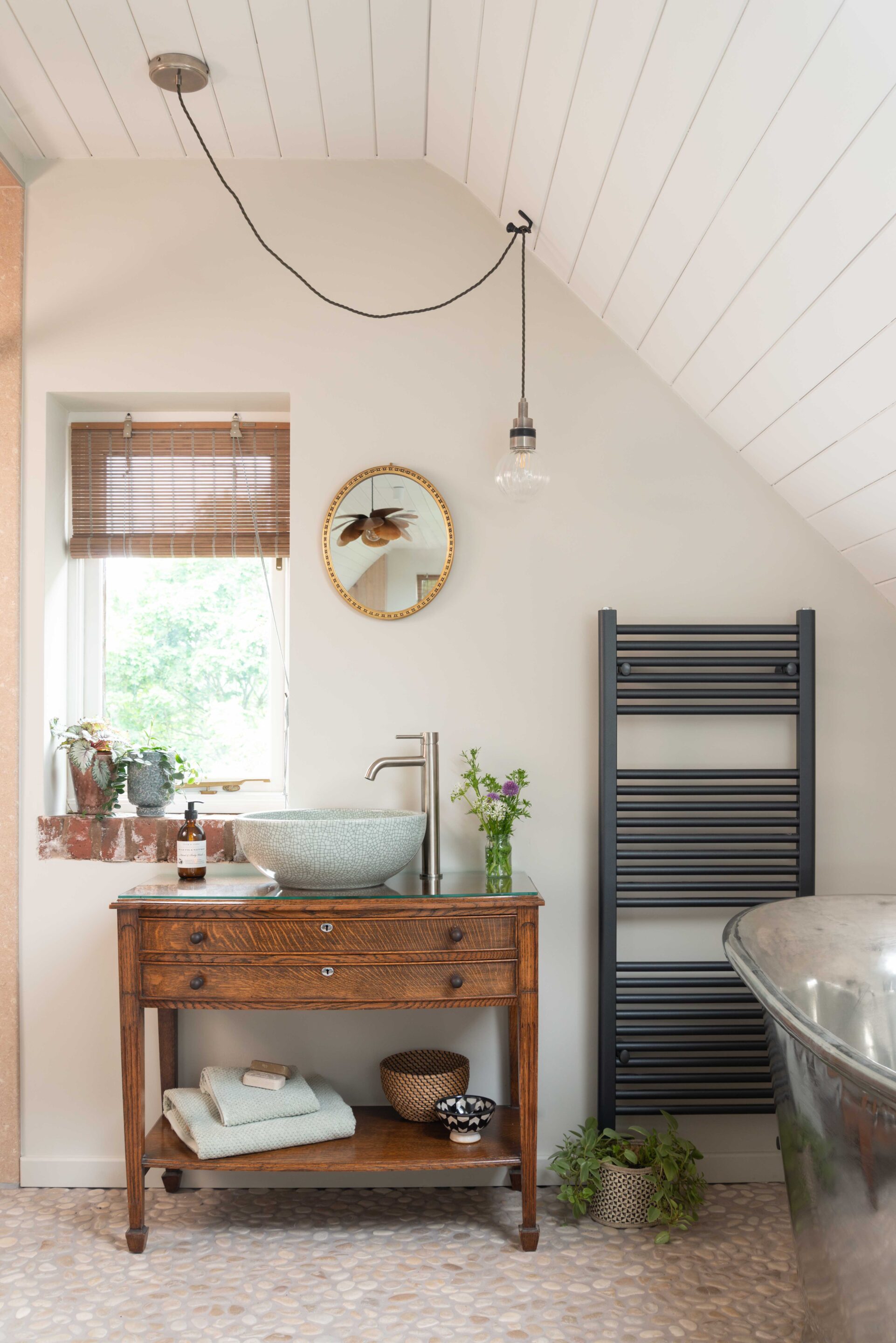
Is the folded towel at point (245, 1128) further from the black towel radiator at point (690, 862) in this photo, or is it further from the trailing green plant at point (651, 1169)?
the black towel radiator at point (690, 862)

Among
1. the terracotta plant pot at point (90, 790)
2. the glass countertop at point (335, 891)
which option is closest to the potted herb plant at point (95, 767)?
the terracotta plant pot at point (90, 790)

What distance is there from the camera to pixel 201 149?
274cm

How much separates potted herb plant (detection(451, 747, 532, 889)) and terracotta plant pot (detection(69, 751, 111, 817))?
946mm

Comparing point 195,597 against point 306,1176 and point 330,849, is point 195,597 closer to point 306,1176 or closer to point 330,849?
point 330,849

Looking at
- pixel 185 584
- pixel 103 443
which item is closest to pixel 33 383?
pixel 103 443

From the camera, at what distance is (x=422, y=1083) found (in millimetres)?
2455

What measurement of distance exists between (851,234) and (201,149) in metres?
1.87

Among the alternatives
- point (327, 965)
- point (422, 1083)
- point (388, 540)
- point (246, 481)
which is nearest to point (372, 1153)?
point (422, 1083)

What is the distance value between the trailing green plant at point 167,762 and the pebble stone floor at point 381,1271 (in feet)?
3.51

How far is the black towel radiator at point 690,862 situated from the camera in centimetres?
261

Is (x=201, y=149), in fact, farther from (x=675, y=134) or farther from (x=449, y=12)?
(x=675, y=134)

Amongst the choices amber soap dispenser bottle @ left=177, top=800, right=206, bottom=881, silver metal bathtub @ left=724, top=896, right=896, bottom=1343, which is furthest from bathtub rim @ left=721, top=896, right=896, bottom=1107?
amber soap dispenser bottle @ left=177, top=800, right=206, bottom=881

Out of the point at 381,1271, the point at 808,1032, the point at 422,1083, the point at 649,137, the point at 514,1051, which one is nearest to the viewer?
the point at 808,1032

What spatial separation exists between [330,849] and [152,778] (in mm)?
738
